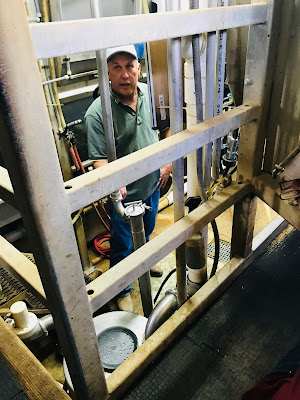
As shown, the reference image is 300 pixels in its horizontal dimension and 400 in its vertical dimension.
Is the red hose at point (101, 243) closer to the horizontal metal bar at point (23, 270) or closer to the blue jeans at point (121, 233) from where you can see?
the blue jeans at point (121, 233)

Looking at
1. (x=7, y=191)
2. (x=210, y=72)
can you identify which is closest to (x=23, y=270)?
(x=7, y=191)

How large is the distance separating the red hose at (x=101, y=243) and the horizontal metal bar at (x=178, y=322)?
1730 millimetres

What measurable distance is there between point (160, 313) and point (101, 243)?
1810mm

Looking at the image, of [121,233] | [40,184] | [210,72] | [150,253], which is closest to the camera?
[40,184]

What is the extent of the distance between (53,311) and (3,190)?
336 millimetres

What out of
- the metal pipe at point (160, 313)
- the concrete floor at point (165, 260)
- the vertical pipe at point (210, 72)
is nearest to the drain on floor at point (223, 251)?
the concrete floor at point (165, 260)

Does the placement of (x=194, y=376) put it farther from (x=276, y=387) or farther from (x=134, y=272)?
(x=134, y=272)

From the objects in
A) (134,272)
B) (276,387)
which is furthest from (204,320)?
(134,272)

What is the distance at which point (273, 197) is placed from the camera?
1.45 m

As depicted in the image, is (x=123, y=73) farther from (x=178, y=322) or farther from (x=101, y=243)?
(x=101, y=243)

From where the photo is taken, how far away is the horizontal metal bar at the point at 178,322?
3.81 ft

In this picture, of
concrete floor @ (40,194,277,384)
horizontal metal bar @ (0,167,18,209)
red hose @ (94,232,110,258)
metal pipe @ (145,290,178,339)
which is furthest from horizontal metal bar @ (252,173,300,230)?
red hose @ (94,232,110,258)

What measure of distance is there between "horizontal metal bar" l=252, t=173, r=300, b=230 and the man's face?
1107 millimetres

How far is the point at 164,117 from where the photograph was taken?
142cm
